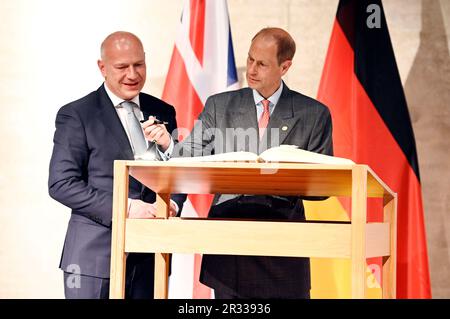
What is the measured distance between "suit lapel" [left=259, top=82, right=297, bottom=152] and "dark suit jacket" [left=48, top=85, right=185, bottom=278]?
0.58 metres

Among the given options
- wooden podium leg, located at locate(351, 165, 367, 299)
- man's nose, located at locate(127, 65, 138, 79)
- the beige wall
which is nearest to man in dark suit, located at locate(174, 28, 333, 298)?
man's nose, located at locate(127, 65, 138, 79)

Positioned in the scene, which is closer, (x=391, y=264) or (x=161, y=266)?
(x=161, y=266)

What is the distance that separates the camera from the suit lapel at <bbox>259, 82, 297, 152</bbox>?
2.98 metres

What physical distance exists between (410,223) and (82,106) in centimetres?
190

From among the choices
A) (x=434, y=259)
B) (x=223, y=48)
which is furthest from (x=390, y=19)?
(x=434, y=259)

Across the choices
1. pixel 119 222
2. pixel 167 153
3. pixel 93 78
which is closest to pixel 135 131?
pixel 167 153

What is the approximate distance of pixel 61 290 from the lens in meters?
4.66

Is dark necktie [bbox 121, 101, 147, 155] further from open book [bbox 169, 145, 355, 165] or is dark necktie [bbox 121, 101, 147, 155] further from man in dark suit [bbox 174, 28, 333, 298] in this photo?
open book [bbox 169, 145, 355, 165]

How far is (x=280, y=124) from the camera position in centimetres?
304

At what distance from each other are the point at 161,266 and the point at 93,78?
205 cm

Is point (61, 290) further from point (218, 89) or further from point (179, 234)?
point (179, 234)

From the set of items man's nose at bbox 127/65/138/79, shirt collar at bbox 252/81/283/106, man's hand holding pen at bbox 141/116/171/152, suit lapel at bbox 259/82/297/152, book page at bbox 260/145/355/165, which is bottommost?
book page at bbox 260/145/355/165

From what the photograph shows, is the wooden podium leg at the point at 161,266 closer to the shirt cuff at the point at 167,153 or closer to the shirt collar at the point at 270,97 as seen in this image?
the shirt cuff at the point at 167,153

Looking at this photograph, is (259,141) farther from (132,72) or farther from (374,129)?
(374,129)
